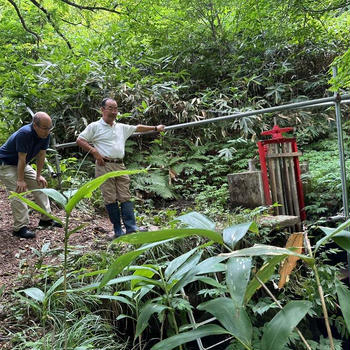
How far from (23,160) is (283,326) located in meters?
3.27

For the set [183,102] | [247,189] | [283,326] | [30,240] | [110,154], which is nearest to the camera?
[283,326]

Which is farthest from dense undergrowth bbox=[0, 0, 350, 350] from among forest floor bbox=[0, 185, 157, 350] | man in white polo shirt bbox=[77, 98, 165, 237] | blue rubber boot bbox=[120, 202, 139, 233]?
man in white polo shirt bbox=[77, 98, 165, 237]

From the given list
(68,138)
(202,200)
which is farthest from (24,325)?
(68,138)

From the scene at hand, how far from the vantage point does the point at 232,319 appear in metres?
0.79

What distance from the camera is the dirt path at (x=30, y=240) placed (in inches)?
117

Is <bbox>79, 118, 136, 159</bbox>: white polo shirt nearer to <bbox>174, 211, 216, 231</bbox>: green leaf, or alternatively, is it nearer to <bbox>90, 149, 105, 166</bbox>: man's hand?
<bbox>90, 149, 105, 166</bbox>: man's hand

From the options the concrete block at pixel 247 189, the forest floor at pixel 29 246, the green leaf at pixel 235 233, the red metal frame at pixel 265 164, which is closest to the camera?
the green leaf at pixel 235 233

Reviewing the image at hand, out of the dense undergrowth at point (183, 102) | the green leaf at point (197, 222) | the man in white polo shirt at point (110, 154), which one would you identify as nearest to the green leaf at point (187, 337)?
the green leaf at point (197, 222)

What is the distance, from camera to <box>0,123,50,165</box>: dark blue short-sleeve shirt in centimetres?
346

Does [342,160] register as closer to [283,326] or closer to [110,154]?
[110,154]

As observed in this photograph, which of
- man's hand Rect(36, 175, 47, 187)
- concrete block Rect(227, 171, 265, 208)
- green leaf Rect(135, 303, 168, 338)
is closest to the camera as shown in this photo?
green leaf Rect(135, 303, 168, 338)

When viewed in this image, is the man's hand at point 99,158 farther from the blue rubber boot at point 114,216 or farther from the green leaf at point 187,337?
the green leaf at point 187,337

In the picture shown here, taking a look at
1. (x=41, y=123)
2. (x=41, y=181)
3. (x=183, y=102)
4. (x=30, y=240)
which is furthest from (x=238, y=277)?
(x=183, y=102)

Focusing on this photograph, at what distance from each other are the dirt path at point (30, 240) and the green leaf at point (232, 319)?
230 cm
